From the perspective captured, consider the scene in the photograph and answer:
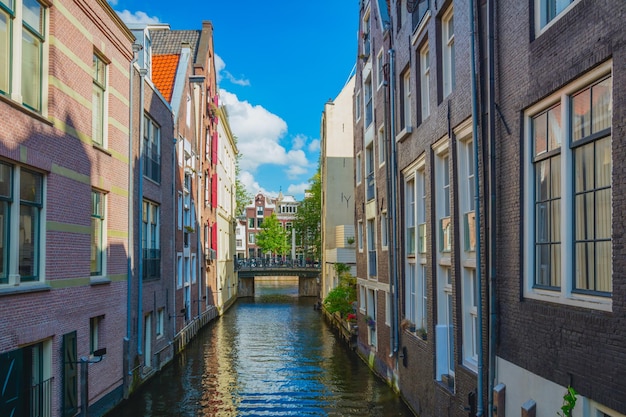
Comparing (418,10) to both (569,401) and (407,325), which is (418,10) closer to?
(407,325)

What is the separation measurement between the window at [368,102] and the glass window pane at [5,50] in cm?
1207

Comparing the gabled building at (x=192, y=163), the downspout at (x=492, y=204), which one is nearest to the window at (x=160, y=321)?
the gabled building at (x=192, y=163)

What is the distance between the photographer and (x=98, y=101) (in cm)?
1316

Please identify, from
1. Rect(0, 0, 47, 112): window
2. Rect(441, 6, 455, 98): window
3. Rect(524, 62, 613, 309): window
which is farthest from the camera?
Rect(441, 6, 455, 98): window

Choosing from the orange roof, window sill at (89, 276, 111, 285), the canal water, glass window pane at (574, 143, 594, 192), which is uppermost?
the orange roof

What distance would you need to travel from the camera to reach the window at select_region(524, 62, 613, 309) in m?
5.73

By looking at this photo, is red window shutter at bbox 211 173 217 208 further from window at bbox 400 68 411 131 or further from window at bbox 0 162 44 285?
window at bbox 0 162 44 285

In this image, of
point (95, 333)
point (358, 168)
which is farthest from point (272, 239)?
point (95, 333)

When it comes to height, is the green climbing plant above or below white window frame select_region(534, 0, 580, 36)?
below

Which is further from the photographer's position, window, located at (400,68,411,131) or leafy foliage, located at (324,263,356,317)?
leafy foliage, located at (324,263,356,317)

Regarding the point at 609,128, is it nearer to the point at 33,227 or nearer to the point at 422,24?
the point at 422,24

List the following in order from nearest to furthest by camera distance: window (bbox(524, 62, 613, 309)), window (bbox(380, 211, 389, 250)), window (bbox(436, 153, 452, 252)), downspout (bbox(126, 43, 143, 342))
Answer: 1. window (bbox(524, 62, 613, 309))
2. window (bbox(436, 153, 452, 252))
3. downspout (bbox(126, 43, 143, 342))
4. window (bbox(380, 211, 389, 250))

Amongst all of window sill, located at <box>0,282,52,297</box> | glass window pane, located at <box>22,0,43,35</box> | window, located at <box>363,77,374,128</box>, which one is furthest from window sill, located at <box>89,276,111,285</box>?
window, located at <box>363,77,374,128</box>

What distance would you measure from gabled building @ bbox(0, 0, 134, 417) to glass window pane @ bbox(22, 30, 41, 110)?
17 mm
